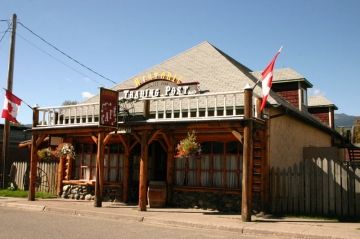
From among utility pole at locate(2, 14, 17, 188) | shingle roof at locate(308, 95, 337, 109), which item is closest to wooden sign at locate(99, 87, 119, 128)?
utility pole at locate(2, 14, 17, 188)

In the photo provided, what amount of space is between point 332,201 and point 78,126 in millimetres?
9452

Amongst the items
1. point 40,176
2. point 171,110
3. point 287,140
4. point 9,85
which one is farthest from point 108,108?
point 40,176

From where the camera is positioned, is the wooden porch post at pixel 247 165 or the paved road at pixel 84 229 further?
the wooden porch post at pixel 247 165

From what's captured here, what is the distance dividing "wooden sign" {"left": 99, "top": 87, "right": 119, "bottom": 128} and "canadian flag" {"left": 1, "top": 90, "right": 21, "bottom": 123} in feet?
18.9

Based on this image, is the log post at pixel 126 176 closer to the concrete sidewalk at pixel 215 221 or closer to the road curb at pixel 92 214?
the concrete sidewalk at pixel 215 221

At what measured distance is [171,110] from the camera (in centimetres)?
1539

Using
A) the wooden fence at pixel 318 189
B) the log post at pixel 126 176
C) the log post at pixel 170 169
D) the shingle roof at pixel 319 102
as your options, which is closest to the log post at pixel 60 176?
the log post at pixel 126 176

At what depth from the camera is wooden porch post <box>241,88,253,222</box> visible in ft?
38.5

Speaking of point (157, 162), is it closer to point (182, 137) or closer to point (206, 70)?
point (182, 137)

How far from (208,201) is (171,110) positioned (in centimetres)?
359

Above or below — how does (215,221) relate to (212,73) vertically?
below

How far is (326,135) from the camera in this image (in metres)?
24.0

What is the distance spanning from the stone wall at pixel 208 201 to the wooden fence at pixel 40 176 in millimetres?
7242

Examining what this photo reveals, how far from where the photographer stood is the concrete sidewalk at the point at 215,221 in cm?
1001
